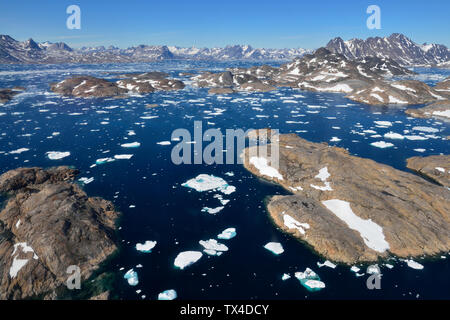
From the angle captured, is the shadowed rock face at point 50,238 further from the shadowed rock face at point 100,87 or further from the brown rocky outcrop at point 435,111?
the shadowed rock face at point 100,87

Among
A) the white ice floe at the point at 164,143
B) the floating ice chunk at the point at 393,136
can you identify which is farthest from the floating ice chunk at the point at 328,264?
the floating ice chunk at the point at 393,136

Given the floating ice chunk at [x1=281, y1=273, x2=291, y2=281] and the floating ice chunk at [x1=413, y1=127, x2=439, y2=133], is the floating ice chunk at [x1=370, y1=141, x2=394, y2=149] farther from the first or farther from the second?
the floating ice chunk at [x1=281, y1=273, x2=291, y2=281]

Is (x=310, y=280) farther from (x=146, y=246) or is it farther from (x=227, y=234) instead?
(x=146, y=246)

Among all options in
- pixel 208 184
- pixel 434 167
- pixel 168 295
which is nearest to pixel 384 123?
pixel 434 167

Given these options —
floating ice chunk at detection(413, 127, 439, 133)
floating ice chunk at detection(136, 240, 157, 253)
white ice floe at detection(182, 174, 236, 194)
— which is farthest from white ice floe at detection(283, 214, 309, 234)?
floating ice chunk at detection(413, 127, 439, 133)
